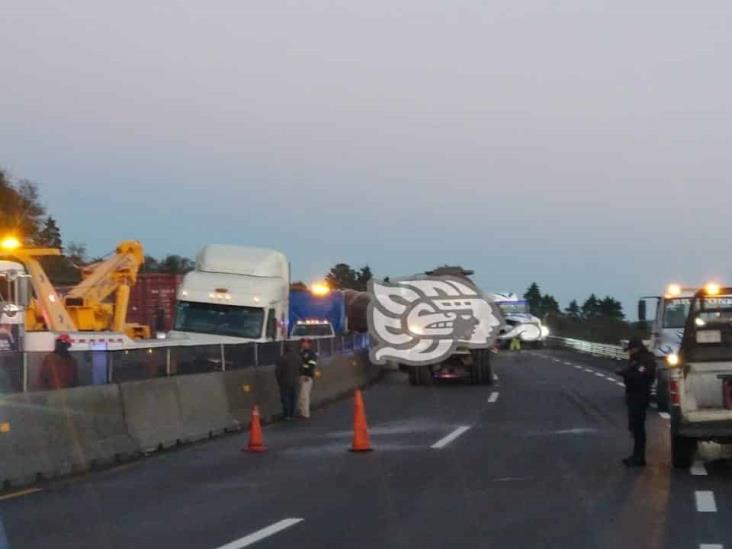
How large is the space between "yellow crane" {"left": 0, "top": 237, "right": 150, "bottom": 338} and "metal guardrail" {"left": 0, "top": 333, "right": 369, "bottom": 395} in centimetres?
480

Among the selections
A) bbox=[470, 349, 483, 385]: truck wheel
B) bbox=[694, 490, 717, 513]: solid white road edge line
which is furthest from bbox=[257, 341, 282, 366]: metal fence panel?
bbox=[694, 490, 717, 513]: solid white road edge line

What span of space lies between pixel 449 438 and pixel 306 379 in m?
7.03

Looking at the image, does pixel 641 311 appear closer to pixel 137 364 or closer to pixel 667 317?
pixel 667 317

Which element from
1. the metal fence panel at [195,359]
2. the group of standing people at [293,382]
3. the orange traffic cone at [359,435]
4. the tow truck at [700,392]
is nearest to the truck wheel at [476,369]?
the group of standing people at [293,382]

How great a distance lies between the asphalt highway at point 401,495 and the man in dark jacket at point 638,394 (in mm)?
289

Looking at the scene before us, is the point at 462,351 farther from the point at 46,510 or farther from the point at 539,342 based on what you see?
the point at 539,342

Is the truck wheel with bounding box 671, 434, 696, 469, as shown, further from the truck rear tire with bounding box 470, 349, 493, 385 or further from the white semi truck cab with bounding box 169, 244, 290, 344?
the truck rear tire with bounding box 470, 349, 493, 385

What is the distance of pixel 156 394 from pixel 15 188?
5481 cm

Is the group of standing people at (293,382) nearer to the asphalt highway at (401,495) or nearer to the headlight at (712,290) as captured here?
the asphalt highway at (401,495)

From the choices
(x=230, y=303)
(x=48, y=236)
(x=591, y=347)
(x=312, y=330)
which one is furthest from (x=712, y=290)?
(x=48, y=236)

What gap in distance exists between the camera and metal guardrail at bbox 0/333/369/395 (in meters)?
17.4

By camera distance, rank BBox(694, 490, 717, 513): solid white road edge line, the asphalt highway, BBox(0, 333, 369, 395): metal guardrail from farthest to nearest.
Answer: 1. BBox(0, 333, 369, 395): metal guardrail
2. BBox(694, 490, 717, 513): solid white road edge line
3. the asphalt highway

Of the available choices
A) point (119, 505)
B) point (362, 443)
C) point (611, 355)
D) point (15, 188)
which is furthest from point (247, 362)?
point (15, 188)

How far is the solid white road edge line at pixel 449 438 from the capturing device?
19.8m
